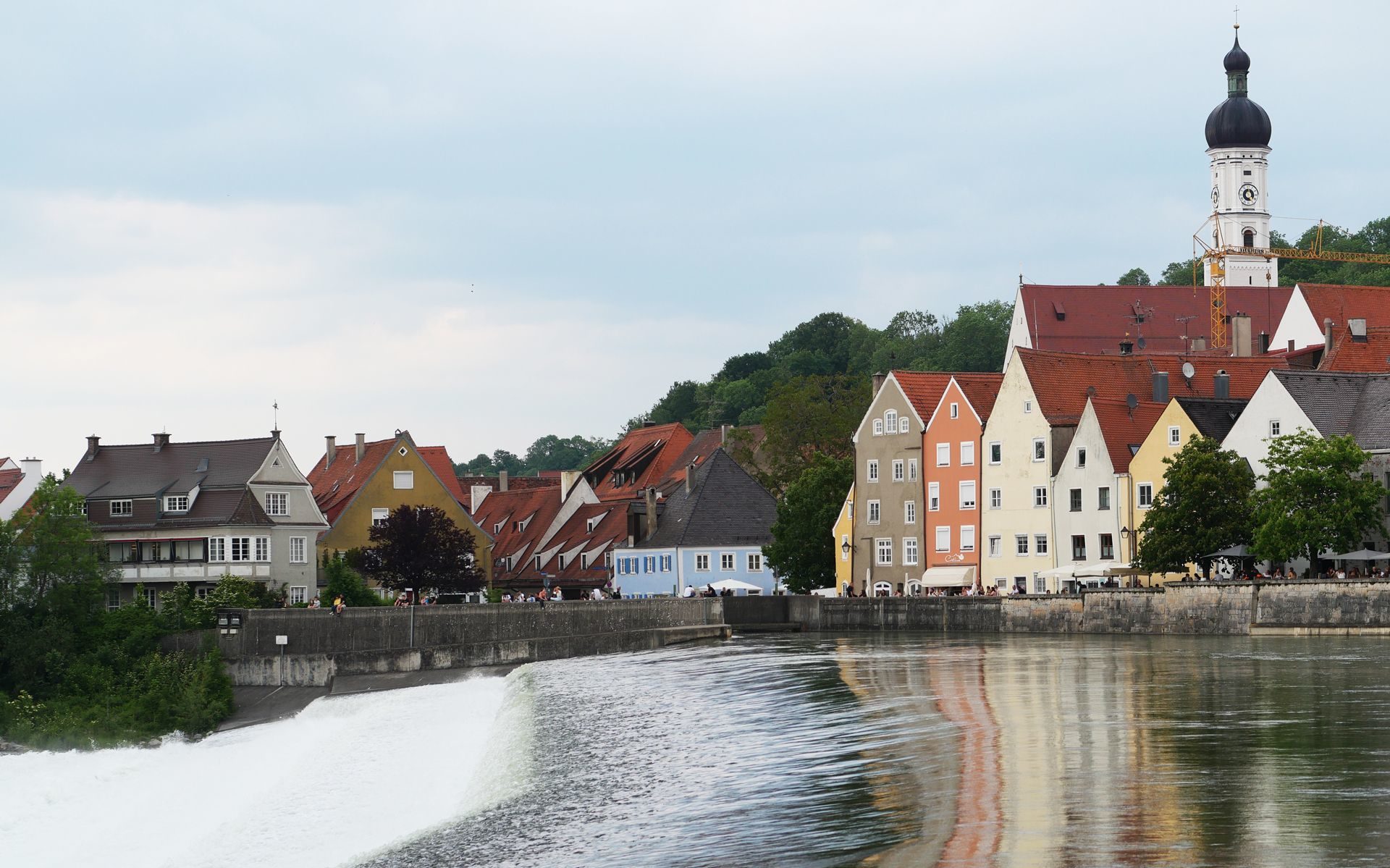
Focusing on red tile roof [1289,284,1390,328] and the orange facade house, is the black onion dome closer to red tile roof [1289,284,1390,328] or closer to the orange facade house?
red tile roof [1289,284,1390,328]

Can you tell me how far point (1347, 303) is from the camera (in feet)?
377

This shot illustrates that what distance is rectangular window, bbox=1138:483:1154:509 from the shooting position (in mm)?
74438

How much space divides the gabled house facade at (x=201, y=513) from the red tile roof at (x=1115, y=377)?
115 feet

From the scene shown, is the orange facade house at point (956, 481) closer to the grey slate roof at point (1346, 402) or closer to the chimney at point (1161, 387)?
the chimney at point (1161, 387)

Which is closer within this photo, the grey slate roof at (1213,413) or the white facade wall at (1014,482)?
the grey slate roof at (1213,413)

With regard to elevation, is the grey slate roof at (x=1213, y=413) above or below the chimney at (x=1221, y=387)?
below

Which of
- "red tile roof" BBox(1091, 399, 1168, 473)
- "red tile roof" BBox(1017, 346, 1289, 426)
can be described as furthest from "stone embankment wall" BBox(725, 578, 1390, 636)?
"red tile roof" BBox(1017, 346, 1289, 426)

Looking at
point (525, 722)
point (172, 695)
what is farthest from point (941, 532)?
point (525, 722)

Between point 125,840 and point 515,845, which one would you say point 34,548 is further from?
point 515,845

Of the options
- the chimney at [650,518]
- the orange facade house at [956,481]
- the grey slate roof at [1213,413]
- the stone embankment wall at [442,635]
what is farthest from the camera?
the chimney at [650,518]

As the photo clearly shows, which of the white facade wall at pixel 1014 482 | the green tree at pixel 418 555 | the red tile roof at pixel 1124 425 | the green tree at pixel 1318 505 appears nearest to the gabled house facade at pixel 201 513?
the green tree at pixel 418 555

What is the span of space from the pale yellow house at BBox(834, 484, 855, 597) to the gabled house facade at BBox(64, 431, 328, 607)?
84.0 feet

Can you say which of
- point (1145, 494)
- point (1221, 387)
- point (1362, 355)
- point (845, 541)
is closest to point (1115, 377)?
point (1221, 387)

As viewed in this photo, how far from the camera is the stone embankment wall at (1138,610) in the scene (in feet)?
176
